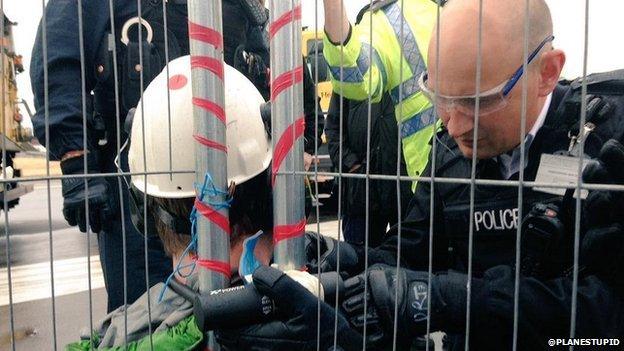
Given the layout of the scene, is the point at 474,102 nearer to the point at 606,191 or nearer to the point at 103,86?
the point at 606,191

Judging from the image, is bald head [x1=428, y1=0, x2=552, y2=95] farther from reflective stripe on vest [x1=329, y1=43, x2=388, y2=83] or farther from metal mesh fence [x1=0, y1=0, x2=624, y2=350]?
reflective stripe on vest [x1=329, y1=43, x2=388, y2=83]

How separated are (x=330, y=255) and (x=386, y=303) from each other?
0.30 metres

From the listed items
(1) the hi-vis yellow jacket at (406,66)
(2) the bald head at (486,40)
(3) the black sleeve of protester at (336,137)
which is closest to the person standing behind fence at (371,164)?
(3) the black sleeve of protester at (336,137)

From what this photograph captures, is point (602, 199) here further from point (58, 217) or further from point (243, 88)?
point (58, 217)

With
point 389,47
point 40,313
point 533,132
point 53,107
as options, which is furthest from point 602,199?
point 40,313

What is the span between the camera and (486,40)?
105cm

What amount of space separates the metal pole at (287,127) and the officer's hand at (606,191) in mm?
588

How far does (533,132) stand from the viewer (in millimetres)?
1182

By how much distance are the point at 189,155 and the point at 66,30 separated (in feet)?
2.93

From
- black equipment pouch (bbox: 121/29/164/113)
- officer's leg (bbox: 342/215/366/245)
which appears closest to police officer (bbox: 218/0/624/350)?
black equipment pouch (bbox: 121/29/164/113)

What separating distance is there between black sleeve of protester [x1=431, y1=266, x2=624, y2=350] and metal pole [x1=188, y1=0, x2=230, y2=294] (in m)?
0.47

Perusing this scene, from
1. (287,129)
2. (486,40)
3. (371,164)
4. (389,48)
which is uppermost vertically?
(389,48)

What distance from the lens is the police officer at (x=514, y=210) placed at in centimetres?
97

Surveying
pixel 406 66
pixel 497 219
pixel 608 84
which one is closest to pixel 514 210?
pixel 497 219
